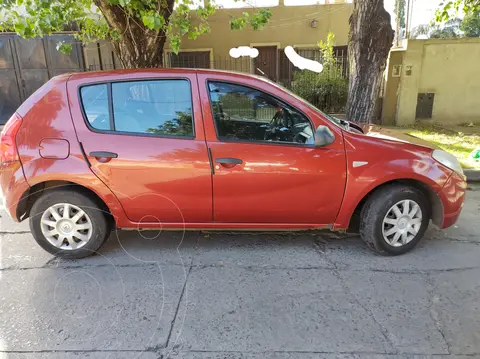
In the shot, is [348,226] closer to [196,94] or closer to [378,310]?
[378,310]

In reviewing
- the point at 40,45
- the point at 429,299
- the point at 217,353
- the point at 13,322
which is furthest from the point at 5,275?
the point at 40,45

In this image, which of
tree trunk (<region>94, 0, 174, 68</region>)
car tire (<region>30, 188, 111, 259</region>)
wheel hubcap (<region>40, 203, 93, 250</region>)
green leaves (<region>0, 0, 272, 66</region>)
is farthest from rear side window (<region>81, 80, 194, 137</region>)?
tree trunk (<region>94, 0, 174, 68</region>)

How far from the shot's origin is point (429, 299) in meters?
2.89

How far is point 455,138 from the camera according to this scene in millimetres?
8742

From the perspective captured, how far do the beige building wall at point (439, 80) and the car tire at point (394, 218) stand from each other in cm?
767

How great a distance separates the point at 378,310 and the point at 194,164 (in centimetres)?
193

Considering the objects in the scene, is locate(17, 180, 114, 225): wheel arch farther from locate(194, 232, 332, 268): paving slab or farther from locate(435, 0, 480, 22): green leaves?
locate(435, 0, 480, 22): green leaves

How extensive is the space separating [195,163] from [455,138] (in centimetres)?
791

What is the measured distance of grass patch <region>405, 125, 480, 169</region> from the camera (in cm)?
698

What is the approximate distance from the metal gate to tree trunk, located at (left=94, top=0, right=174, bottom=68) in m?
6.42

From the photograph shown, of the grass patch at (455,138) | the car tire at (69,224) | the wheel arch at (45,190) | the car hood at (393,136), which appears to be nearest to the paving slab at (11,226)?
the wheel arch at (45,190)

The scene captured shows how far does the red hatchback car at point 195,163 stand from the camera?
3.26 m

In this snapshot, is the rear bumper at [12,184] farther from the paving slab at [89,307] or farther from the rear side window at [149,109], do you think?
the rear side window at [149,109]

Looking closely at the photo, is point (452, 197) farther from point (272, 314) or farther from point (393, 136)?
point (272, 314)
